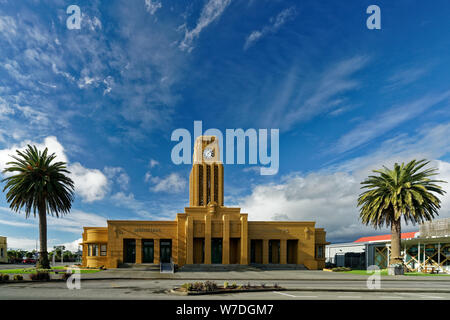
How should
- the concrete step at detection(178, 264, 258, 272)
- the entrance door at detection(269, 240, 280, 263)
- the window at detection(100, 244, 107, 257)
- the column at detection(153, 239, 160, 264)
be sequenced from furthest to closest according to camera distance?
1. the entrance door at detection(269, 240, 280, 263)
2. the window at detection(100, 244, 107, 257)
3. the column at detection(153, 239, 160, 264)
4. the concrete step at detection(178, 264, 258, 272)

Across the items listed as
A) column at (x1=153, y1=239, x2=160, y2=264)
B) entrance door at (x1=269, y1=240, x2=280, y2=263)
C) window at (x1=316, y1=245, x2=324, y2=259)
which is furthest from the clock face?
window at (x1=316, y1=245, x2=324, y2=259)

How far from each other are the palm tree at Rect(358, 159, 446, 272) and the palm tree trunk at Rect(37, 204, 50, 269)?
4259cm

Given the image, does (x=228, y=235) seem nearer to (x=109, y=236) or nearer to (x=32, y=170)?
(x=109, y=236)

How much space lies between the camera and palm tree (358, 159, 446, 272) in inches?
1555

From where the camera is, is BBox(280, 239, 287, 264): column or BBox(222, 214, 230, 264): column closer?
BBox(222, 214, 230, 264): column

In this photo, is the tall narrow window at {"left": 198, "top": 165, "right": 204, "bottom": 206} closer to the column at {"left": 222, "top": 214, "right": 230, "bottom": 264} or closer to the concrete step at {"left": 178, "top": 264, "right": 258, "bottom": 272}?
the column at {"left": 222, "top": 214, "right": 230, "bottom": 264}

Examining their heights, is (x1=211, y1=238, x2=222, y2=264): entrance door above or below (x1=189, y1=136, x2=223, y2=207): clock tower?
below

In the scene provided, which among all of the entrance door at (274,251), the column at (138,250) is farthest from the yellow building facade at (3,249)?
the entrance door at (274,251)

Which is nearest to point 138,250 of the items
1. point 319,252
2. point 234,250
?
point 234,250

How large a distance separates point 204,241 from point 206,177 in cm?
1349

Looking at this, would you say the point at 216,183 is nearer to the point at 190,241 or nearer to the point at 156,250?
the point at 190,241

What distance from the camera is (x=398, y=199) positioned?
1582 inches

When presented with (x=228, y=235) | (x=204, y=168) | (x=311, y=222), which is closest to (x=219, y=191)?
(x=204, y=168)
